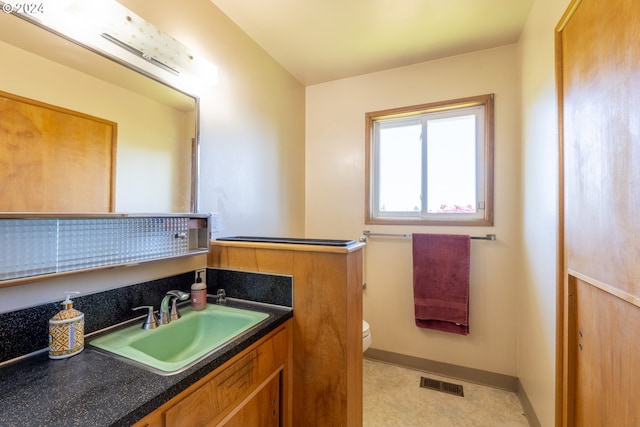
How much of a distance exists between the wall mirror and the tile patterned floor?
5.61 feet

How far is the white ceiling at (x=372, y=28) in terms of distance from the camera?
1.59 meters

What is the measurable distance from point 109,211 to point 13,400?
2.01 ft

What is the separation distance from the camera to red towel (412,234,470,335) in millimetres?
2021

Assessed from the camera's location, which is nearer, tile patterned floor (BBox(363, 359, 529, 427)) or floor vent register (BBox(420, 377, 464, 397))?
tile patterned floor (BBox(363, 359, 529, 427))

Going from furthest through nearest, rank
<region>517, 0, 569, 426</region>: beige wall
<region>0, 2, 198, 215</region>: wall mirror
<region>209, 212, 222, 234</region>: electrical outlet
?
<region>209, 212, 222, 234</region>: electrical outlet → <region>517, 0, 569, 426</region>: beige wall → <region>0, 2, 198, 215</region>: wall mirror

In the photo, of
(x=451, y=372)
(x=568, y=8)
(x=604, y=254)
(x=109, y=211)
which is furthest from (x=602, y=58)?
(x=451, y=372)

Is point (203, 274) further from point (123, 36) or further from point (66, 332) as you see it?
point (123, 36)

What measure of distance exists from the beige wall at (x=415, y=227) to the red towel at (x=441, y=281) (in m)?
0.09

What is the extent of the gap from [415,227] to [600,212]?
1.31 m

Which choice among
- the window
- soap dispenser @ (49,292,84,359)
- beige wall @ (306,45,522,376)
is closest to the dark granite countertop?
soap dispenser @ (49,292,84,359)

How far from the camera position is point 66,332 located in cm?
87

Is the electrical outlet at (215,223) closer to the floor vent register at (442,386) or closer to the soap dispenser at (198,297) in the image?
the soap dispenser at (198,297)

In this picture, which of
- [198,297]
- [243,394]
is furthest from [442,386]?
[198,297]

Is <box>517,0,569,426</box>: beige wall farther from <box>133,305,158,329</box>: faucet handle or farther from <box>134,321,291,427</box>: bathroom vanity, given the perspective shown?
<box>133,305,158,329</box>: faucet handle
